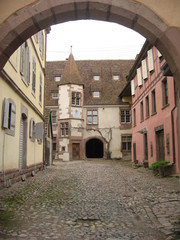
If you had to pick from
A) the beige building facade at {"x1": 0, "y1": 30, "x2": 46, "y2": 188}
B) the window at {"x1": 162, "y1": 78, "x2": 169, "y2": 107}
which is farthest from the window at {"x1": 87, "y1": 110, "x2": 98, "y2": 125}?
the window at {"x1": 162, "y1": 78, "x2": 169, "y2": 107}

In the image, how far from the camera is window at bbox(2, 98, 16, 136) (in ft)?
30.8

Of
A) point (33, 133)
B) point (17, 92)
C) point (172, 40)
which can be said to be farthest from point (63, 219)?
point (33, 133)

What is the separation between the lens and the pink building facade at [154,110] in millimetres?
14820

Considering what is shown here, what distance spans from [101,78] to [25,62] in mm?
26678

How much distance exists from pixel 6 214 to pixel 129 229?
8.12 feet

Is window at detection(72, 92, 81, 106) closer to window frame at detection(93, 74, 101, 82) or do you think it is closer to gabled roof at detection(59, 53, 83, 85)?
gabled roof at detection(59, 53, 83, 85)

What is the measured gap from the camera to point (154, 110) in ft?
62.4

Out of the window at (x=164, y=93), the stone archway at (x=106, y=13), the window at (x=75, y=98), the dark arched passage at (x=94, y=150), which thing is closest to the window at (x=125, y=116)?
the dark arched passage at (x=94, y=150)

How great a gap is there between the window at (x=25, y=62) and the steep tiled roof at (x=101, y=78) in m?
21.7

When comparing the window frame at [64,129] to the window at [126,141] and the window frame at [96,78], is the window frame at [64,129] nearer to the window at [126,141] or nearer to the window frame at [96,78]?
the window at [126,141]

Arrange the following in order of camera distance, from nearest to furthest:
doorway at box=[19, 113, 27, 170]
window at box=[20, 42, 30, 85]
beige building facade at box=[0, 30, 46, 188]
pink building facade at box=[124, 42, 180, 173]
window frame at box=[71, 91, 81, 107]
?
beige building facade at box=[0, 30, 46, 188] < window at box=[20, 42, 30, 85] < doorway at box=[19, 113, 27, 170] < pink building facade at box=[124, 42, 180, 173] < window frame at box=[71, 91, 81, 107]

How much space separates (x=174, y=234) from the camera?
475 cm

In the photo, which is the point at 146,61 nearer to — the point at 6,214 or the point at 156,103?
the point at 156,103

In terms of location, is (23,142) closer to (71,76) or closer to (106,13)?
(106,13)
